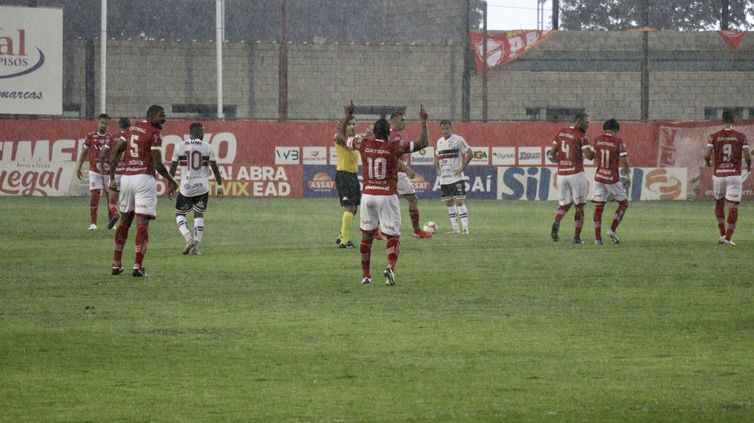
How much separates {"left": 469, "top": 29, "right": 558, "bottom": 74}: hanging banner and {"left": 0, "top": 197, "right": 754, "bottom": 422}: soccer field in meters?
32.7

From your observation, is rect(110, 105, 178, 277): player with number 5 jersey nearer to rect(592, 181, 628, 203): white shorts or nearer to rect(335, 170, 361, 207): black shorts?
rect(335, 170, 361, 207): black shorts

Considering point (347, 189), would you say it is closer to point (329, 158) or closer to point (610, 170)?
point (610, 170)

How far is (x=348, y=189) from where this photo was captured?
76.2ft

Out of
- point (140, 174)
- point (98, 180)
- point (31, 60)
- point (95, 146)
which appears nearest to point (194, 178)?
point (140, 174)

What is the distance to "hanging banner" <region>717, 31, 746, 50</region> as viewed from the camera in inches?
2215

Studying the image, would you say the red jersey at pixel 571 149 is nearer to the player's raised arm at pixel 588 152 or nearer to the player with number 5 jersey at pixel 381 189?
the player's raised arm at pixel 588 152

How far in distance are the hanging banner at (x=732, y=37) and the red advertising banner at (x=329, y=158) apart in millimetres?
14941

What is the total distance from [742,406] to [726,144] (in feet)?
50.2

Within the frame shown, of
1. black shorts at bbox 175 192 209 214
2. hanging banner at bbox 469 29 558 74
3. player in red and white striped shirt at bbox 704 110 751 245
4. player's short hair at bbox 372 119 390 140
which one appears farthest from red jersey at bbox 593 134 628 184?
hanging banner at bbox 469 29 558 74

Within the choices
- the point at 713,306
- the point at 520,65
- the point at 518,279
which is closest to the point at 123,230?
the point at 518,279

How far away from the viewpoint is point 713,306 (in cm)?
1448

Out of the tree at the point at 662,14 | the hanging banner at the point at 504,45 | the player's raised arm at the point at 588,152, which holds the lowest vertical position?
the player's raised arm at the point at 588,152

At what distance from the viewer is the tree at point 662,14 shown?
270 ft

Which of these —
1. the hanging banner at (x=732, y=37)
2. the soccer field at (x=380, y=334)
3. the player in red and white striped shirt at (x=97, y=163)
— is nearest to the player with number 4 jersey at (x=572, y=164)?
the soccer field at (x=380, y=334)
